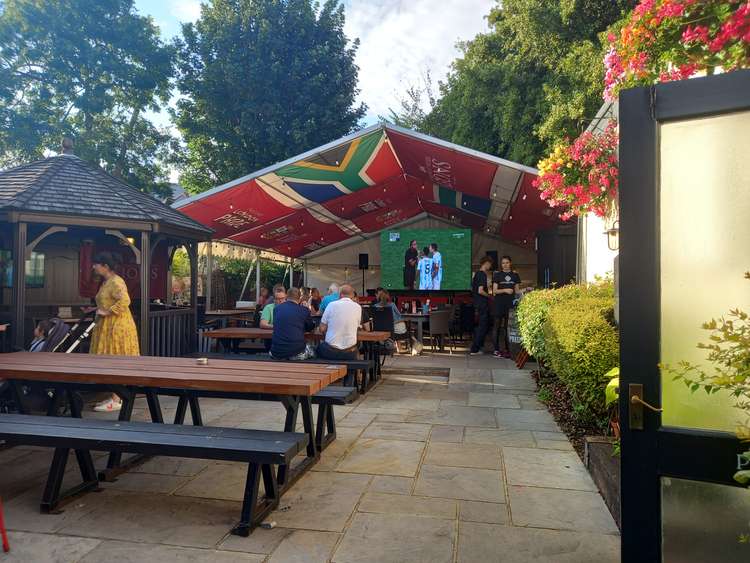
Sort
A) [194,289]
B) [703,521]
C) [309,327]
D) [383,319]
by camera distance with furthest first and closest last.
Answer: [383,319], [194,289], [309,327], [703,521]

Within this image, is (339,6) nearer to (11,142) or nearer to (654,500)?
(11,142)

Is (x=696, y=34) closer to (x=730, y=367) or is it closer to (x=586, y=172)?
(x=730, y=367)

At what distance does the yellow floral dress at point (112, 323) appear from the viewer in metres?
5.54

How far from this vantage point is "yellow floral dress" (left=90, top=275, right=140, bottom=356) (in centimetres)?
554

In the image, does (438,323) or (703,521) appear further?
(438,323)

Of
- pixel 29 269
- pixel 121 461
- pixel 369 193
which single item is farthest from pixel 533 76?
pixel 121 461

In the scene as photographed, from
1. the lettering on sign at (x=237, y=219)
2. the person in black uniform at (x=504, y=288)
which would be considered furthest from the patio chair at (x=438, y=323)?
the lettering on sign at (x=237, y=219)

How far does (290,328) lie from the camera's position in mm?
5637

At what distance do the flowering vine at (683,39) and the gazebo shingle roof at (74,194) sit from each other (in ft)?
17.9

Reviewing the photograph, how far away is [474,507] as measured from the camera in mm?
3186

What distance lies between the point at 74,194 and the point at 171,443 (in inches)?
A: 193

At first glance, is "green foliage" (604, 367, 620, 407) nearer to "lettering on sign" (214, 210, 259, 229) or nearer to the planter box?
the planter box

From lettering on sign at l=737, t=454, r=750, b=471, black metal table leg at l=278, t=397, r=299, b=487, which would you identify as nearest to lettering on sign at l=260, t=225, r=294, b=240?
black metal table leg at l=278, t=397, r=299, b=487

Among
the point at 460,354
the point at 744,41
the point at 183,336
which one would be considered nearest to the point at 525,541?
the point at 744,41
